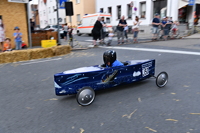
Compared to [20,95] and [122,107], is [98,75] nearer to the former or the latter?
[122,107]

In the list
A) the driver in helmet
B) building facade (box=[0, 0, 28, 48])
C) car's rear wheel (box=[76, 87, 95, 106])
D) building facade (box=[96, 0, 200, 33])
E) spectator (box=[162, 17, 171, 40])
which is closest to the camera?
car's rear wheel (box=[76, 87, 95, 106])

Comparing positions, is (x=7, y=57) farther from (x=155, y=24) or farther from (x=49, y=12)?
(x=49, y=12)

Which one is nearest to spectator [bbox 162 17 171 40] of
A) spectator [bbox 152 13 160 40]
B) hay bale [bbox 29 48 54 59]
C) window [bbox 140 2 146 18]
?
spectator [bbox 152 13 160 40]

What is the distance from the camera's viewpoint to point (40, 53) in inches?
382

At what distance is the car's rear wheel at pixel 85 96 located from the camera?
379cm

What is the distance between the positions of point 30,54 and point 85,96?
6.43 metres

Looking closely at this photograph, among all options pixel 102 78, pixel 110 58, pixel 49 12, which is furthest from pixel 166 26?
pixel 49 12

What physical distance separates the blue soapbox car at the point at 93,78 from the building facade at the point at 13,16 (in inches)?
408

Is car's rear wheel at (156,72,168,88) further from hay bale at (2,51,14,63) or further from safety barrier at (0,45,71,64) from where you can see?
hay bale at (2,51,14,63)

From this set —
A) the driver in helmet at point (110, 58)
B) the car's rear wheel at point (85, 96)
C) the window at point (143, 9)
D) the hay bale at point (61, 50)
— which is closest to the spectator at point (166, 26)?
the hay bale at point (61, 50)

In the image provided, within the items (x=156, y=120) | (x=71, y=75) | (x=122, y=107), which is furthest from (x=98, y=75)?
(x=156, y=120)

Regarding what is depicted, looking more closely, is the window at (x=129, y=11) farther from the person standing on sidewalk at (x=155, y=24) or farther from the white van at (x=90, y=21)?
the person standing on sidewalk at (x=155, y=24)

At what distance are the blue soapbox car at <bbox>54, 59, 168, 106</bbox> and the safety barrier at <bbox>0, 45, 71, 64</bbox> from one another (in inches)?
223

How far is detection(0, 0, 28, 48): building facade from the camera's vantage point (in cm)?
1265
